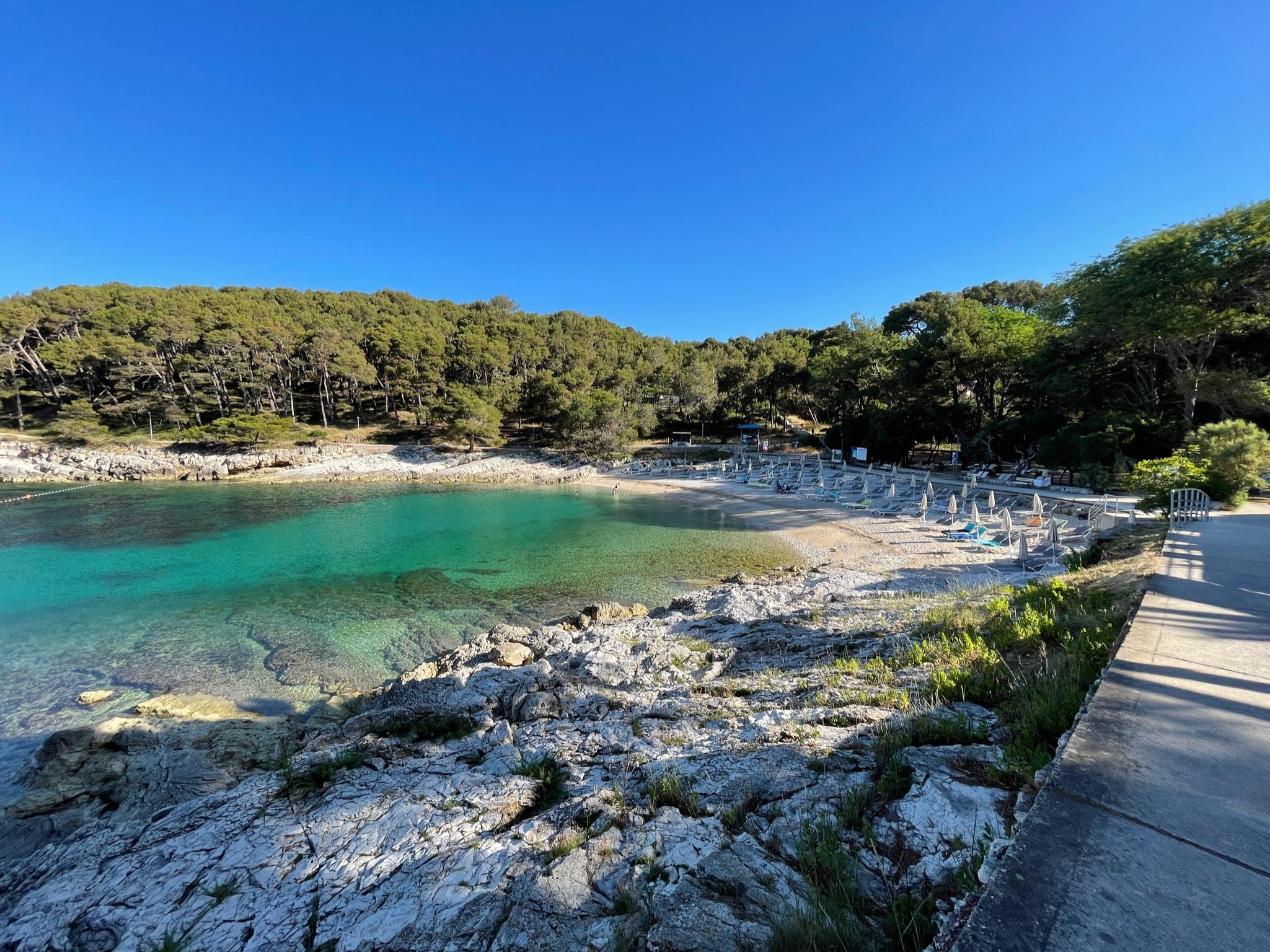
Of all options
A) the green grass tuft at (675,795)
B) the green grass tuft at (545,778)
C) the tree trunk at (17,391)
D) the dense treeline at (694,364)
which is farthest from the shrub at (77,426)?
the green grass tuft at (675,795)

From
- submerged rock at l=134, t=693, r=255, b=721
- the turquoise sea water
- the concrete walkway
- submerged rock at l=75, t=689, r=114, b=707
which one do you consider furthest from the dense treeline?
submerged rock at l=75, t=689, r=114, b=707

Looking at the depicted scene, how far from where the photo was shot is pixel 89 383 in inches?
1864

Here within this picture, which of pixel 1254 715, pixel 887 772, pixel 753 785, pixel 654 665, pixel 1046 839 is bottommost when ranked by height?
pixel 654 665

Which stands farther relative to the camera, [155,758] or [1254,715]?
[155,758]

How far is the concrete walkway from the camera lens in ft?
4.97

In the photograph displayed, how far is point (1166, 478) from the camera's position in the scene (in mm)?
11320

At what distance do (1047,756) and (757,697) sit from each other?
3.05 m

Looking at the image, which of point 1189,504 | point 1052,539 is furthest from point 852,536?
point 1189,504

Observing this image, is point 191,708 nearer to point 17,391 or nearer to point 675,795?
point 675,795

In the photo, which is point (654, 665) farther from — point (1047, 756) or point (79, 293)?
point (79, 293)

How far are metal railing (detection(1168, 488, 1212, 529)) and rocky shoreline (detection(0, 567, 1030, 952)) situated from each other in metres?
8.60

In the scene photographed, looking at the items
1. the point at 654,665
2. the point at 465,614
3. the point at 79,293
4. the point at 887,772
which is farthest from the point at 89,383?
the point at 887,772

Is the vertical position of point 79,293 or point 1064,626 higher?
point 79,293

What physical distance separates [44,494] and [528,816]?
47490 mm
